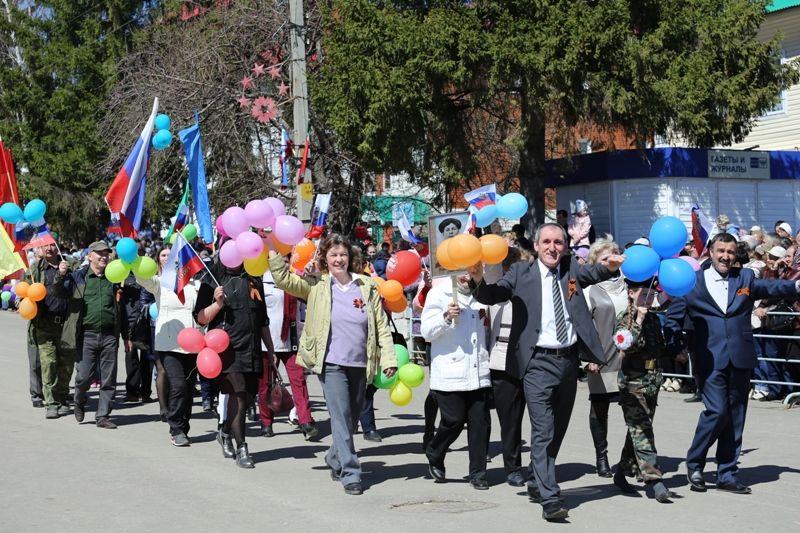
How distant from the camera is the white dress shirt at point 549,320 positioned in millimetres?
7688

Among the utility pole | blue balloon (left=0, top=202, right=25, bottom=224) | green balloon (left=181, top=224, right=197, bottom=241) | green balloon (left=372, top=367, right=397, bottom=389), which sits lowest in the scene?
green balloon (left=372, top=367, right=397, bottom=389)

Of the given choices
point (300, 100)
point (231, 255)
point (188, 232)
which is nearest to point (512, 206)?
point (231, 255)

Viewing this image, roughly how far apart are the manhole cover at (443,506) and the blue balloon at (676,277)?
2029 mm

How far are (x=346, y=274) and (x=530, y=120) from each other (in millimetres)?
12415

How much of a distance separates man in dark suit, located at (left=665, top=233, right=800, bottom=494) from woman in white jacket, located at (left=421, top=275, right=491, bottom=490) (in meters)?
1.62

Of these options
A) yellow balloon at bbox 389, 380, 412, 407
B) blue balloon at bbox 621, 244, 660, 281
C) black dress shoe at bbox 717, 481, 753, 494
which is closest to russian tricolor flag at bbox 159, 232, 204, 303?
yellow balloon at bbox 389, 380, 412, 407

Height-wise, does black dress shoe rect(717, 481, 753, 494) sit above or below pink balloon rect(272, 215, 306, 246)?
below

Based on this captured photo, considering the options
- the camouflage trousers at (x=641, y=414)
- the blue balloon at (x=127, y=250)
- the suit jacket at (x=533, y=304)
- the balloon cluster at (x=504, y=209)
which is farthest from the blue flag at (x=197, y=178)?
the camouflage trousers at (x=641, y=414)

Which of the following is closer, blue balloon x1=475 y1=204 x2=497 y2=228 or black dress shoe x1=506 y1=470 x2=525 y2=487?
blue balloon x1=475 y1=204 x2=497 y2=228

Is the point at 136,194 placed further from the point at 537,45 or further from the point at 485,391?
the point at 537,45

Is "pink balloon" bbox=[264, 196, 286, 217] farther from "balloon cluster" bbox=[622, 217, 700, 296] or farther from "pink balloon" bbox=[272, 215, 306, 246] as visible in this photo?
"balloon cluster" bbox=[622, 217, 700, 296]

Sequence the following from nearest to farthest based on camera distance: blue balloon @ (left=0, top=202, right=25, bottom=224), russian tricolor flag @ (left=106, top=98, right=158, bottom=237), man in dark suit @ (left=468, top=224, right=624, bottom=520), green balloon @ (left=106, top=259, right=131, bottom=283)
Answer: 1. man in dark suit @ (left=468, top=224, right=624, bottom=520)
2. russian tricolor flag @ (left=106, top=98, right=158, bottom=237)
3. green balloon @ (left=106, top=259, right=131, bottom=283)
4. blue balloon @ (left=0, top=202, right=25, bottom=224)

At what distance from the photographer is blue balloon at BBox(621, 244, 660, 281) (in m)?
8.00

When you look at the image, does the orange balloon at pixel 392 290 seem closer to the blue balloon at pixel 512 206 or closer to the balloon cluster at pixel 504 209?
the balloon cluster at pixel 504 209
